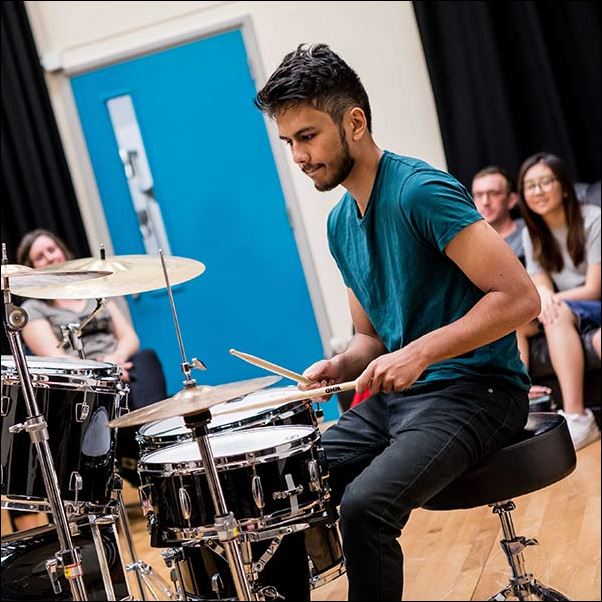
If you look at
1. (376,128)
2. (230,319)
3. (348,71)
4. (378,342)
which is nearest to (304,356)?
(230,319)

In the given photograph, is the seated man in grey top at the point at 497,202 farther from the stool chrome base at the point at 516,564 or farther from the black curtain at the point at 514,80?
the stool chrome base at the point at 516,564

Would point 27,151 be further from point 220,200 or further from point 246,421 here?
point 246,421

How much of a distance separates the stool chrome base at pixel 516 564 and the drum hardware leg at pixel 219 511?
62 cm

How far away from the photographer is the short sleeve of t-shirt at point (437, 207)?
80.1 inches

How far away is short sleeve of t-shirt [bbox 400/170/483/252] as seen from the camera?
2035mm

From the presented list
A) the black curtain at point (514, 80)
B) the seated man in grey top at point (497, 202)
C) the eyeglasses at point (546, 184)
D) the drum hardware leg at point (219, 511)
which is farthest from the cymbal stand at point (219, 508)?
the black curtain at point (514, 80)

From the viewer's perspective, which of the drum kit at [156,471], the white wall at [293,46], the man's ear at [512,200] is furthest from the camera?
the white wall at [293,46]

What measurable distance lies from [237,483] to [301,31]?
3.85 metres

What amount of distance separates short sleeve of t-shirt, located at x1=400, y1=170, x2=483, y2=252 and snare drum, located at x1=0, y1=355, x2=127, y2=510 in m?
1.09

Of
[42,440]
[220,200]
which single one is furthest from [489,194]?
[42,440]

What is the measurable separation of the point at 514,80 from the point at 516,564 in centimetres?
345

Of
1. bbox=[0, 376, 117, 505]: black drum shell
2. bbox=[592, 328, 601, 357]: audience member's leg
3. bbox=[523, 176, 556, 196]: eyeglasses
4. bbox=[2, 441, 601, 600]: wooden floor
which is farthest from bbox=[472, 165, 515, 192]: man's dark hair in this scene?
bbox=[0, 376, 117, 505]: black drum shell

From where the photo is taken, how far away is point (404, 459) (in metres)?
2.04

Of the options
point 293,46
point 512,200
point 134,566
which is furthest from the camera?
point 293,46
